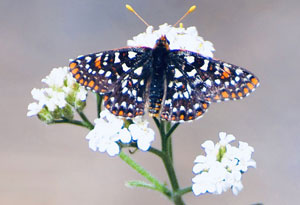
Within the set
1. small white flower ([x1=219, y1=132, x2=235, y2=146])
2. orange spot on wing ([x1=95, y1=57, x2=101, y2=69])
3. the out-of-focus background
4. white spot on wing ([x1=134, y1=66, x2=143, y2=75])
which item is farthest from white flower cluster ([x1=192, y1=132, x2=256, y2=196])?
the out-of-focus background

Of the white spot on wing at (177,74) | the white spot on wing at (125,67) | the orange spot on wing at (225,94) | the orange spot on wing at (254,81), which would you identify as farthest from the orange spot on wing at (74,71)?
the orange spot on wing at (254,81)

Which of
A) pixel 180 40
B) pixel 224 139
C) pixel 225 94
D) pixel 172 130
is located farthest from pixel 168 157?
pixel 180 40

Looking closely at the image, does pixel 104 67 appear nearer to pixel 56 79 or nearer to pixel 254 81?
pixel 56 79

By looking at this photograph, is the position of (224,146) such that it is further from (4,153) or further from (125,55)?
(4,153)

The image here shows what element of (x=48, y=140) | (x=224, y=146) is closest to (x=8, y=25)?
(x=48, y=140)

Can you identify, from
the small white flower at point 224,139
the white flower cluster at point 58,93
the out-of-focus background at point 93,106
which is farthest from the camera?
the out-of-focus background at point 93,106

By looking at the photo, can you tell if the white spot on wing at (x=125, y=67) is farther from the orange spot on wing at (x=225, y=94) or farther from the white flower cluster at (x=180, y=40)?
the orange spot on wing at (x=225, y=94)

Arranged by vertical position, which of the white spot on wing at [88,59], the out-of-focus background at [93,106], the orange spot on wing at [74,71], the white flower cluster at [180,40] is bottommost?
the orange spot on wing at [74,71]
